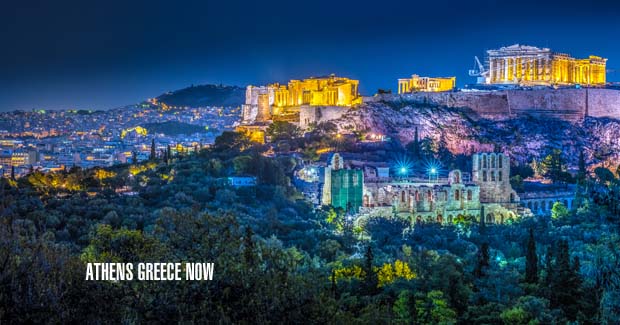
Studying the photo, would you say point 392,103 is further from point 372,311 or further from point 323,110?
point 372,311

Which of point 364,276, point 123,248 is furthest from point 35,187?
point 123,248

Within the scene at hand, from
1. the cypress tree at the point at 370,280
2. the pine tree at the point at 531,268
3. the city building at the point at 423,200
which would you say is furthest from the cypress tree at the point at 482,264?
the city building at the point at 423,200

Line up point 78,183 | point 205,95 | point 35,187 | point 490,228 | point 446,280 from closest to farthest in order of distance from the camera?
point 446,280 → point 490,228 → point 35,187 → point 78,183 → point 205,95

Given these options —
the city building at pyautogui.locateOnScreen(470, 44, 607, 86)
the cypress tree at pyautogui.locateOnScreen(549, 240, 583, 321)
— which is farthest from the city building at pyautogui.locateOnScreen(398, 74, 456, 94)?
the cypress tree at pyautogui.locateOnScreen(549, 240, 583, 321)

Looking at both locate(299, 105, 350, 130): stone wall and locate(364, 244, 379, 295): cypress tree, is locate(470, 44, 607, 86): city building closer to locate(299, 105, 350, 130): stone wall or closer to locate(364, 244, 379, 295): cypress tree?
locate(299, 105, 350, 130): stone wall

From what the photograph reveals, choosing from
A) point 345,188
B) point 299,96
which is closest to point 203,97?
point 299,96

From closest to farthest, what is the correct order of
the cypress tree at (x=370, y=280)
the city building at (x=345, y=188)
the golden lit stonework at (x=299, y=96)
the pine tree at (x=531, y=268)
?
the cypress tree at (x=370, y=280)
the pine tree at (x=531, y=268)
the city building at (x=345, y=188)
the golden lit stonework at (x=299, y=96)

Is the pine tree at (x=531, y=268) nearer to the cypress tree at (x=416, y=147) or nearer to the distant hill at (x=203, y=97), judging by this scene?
the cypress tree at (x=416, y=147)

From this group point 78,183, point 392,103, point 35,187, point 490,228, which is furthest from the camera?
point 392,103
